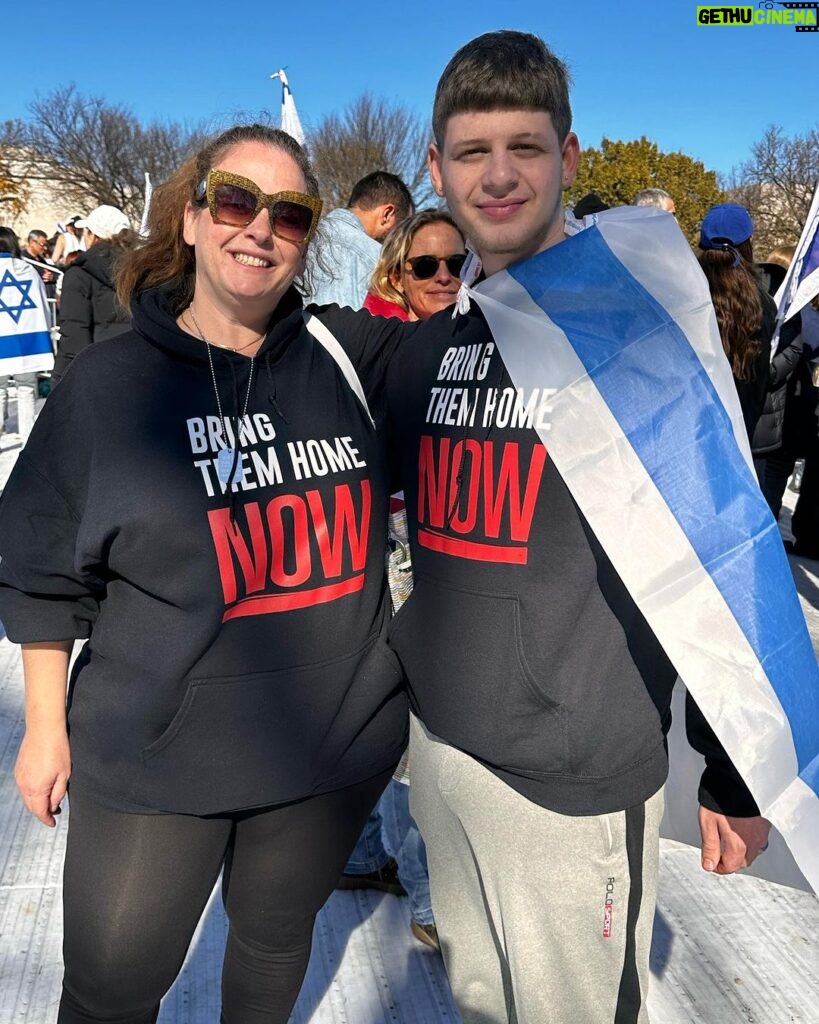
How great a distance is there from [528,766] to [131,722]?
0.68 metres

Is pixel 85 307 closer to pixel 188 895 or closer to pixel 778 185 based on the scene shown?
pixel 188 895

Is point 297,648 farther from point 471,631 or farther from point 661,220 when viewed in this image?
point 661,220

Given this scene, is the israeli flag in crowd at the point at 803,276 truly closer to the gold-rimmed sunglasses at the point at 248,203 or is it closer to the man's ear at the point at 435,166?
the man's ear at the point at 435,166

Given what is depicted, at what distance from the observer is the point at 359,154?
134 feet

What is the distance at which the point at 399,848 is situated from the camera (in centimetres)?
258

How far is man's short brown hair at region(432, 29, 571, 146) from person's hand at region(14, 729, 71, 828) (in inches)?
52.1

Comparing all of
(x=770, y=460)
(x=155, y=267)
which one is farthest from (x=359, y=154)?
(x=155, y=267)

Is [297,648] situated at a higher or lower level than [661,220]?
lower

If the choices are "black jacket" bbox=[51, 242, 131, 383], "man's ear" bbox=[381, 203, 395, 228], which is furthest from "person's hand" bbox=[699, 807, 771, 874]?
"black jacket" bbox=[51, 242, 131, 383]

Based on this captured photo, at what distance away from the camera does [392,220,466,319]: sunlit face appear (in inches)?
107

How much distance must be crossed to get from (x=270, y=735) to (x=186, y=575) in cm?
32

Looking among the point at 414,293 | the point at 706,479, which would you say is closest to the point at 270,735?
the point at 706,479

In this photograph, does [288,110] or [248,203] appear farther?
[288,110]

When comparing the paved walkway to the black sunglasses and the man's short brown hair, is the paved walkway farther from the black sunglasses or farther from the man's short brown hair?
the man's short brown hair
